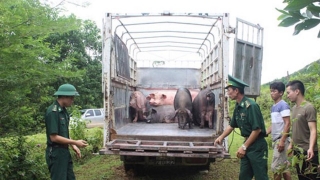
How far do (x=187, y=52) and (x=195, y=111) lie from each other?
293 cm

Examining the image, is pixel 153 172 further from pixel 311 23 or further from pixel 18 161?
pixel 311 23

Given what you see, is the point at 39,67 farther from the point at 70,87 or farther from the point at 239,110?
the point at 239,110

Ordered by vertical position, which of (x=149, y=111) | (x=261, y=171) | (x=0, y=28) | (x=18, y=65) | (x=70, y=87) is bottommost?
(x=261, y=171)

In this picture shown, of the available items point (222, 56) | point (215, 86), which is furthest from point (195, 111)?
point (222, 56)

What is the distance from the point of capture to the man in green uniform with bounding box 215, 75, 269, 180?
3.60 metres

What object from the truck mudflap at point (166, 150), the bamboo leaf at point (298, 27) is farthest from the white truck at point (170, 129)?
the bamboo leaf at point (298, 27)

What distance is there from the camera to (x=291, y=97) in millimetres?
3742

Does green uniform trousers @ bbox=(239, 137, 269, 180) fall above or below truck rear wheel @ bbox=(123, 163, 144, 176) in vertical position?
above

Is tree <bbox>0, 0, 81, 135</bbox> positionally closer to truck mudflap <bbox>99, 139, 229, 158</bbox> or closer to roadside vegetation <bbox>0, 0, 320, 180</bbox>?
roadside vegetation <bbox>0, 0, 320, 180</bbox>

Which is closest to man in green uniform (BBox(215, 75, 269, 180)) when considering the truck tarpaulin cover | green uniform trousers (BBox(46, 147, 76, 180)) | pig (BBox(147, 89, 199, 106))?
green uniform trousers (BBox(46, 147, 76, 180))

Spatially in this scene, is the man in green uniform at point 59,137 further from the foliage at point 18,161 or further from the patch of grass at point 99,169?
the patch of grass at point 99,169

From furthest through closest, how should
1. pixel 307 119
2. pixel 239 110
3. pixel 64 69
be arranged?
pixel 64 69
pixel 239 110
pixel 307 119

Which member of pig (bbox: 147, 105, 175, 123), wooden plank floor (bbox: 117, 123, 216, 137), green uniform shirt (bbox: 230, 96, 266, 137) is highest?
green uniform shirt (bbox: 230, 96, 266, 137)

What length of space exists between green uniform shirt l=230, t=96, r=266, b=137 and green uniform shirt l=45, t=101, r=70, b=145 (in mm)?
2137
